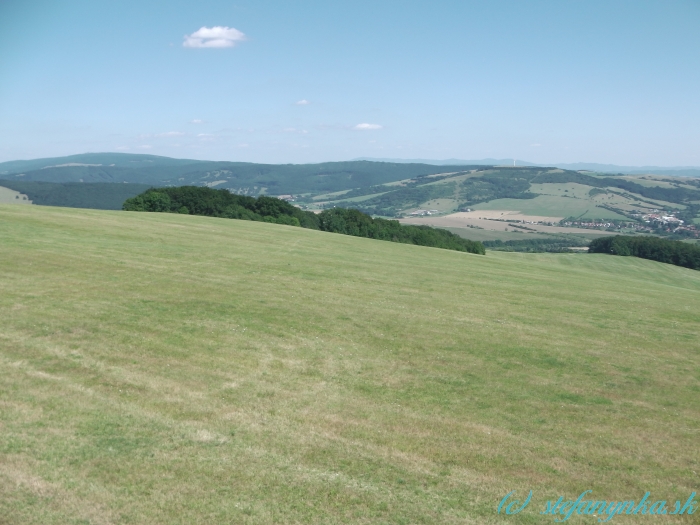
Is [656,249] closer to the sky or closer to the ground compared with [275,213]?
closer to the ground

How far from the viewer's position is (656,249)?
12094 cm

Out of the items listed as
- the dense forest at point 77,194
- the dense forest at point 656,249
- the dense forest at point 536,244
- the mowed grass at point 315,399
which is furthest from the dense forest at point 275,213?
the dense forest at point 77,194

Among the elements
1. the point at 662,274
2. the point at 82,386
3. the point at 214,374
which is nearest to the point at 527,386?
the point at 214,374

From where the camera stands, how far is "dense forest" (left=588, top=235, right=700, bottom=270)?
11443 centimetres

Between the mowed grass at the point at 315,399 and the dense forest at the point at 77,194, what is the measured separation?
15352 cm

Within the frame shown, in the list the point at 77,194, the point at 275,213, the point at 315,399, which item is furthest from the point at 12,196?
the point at 315,399

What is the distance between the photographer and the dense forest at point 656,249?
375ft

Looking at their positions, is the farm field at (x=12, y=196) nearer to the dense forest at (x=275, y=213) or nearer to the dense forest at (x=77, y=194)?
the dense forest at (x=77, y=194)

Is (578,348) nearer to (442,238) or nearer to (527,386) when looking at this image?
(527,386)

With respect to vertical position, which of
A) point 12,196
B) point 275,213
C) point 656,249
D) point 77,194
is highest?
point 77,194

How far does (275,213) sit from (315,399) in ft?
297

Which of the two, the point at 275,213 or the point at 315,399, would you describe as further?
the point at 275,213

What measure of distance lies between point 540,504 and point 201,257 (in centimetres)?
2962

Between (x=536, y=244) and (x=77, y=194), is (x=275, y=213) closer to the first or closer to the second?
(x=536, y=244)
